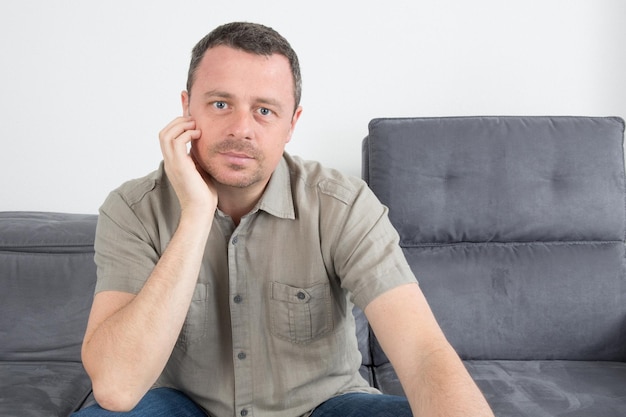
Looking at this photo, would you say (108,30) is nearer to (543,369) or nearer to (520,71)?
(520,71)

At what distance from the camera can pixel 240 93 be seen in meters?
1.44

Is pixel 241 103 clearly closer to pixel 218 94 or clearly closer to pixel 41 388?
pixel 218 94

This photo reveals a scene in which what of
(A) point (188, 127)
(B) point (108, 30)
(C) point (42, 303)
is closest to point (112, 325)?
(A) point (188, 127)

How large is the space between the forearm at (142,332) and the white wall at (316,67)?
1.14 metres

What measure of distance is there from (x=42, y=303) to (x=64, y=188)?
0.54 m

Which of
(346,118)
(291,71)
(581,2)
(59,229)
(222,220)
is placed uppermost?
(581,2)

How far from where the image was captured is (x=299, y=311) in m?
1.51

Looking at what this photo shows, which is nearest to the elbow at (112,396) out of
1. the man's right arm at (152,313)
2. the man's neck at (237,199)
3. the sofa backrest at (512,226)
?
the man's right arm at (152,313)

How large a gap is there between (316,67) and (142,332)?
136cm

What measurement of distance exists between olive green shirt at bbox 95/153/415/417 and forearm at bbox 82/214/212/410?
0.13 metres

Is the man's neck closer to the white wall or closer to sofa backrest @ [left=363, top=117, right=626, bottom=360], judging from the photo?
sofa backrest @ [left=363, top=117, right=626, bottom=360]

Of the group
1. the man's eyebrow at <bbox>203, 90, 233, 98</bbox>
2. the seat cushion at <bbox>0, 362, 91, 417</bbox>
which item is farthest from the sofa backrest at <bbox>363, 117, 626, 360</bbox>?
the seat cushion at <bbox>0, 362, 91, 417</bbox>

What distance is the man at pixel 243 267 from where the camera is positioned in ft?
4.52

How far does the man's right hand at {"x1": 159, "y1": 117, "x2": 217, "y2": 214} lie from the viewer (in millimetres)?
1437
